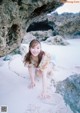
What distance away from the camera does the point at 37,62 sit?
8.69 ft

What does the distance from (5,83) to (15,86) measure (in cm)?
10

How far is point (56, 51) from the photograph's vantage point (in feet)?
9.07

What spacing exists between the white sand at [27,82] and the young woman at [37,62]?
45 millimetres

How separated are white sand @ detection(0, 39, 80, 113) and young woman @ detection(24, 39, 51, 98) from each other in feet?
0.15

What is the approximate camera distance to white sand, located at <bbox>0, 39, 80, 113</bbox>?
2.63 meters

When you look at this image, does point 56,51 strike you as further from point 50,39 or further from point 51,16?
point 51,16

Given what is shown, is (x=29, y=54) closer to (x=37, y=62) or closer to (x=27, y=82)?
(x=37, y=62)

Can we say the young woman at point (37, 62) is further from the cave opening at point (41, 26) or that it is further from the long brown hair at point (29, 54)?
the cave opening at point (41, 26)

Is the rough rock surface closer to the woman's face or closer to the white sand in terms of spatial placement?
the woman's face

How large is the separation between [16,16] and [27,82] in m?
0.71

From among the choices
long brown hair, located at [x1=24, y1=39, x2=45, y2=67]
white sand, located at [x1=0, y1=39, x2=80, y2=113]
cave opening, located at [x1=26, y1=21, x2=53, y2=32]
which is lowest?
white sand, located at [x1=0, y1=39, x2=80, y2=113]

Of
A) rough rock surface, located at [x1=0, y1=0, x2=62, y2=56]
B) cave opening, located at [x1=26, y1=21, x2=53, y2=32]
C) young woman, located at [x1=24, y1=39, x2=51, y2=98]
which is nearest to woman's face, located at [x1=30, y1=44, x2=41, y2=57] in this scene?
young woman, located at [x1=24, y1=39, x2=51, y2=98]

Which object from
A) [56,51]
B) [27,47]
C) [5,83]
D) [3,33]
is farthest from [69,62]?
[3,33]

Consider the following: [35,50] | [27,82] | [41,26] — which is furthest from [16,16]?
[27,82]
